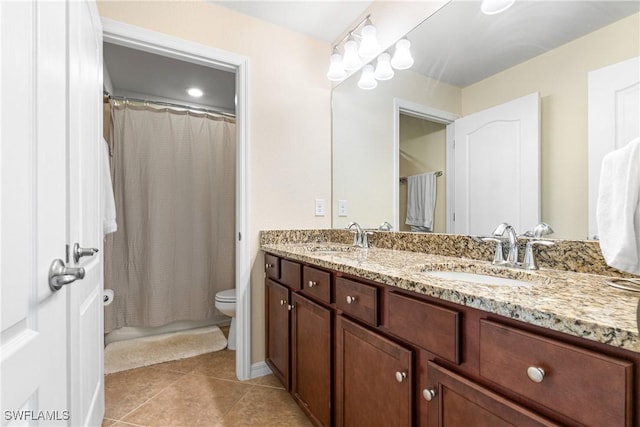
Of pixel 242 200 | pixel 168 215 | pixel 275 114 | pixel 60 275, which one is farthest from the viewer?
pixel 168 215

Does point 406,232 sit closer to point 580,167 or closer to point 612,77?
point 580,167

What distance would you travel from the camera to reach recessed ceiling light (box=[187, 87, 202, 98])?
9.68 feet

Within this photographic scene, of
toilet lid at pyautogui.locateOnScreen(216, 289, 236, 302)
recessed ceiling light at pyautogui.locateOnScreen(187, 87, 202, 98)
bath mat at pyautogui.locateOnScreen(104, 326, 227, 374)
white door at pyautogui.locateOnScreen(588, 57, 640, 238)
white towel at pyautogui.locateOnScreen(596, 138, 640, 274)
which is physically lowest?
bath mat at pyautogui.locateOnScreen(104, 326, 227, 374)

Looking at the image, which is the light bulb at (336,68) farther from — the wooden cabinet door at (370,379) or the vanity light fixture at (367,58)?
the wooden cabinet door at (370,379)

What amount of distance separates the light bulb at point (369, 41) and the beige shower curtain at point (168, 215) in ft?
5.19

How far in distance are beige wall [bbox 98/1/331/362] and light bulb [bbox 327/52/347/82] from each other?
155mm

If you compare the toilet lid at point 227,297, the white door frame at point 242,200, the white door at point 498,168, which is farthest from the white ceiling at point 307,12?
the toilet lid at point 227,297

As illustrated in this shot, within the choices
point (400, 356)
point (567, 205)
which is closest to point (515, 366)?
point (400, 356)

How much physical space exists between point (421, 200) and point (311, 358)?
974 mm

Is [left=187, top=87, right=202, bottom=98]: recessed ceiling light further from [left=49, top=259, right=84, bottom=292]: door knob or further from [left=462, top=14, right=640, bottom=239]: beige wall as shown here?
[left=462, top=14, right=640, bottom=239]: beige wall

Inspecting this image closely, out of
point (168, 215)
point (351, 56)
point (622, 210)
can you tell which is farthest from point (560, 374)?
point (168, 215)

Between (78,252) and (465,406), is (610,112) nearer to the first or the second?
(465,406)

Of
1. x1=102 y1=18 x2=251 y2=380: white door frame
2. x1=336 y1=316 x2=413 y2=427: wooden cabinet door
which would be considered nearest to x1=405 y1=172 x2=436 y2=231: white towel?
x1=336 y1=316 x2=413 y2=427: wooden cabinet door

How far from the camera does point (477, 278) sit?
3.57ft
